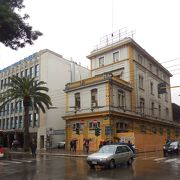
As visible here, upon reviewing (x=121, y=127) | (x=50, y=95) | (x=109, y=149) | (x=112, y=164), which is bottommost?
(x=112, y=164)

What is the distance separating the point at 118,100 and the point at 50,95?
14976 millimetres

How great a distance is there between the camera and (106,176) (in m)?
16.7

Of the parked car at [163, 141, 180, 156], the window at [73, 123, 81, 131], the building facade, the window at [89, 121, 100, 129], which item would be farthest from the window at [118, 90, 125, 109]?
the building facade

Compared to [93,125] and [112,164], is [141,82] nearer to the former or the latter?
[93,125]

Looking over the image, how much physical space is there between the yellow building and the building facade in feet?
18.3

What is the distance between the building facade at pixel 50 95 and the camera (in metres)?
51.7

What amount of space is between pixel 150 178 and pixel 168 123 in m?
45.7

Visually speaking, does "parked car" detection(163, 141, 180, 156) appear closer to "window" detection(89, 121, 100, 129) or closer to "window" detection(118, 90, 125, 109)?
"window" detection(89, 121, 100, 129)

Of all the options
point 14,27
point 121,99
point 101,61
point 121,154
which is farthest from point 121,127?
point 14,27

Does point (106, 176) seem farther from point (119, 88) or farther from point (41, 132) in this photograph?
point (41, 132)

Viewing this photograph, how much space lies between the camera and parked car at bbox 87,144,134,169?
65.8ft

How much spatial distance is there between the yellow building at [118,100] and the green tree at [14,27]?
2725 cm

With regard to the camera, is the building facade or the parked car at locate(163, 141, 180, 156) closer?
the parked car at locate(163, 141, 180, 156)

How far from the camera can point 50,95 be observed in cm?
5444
